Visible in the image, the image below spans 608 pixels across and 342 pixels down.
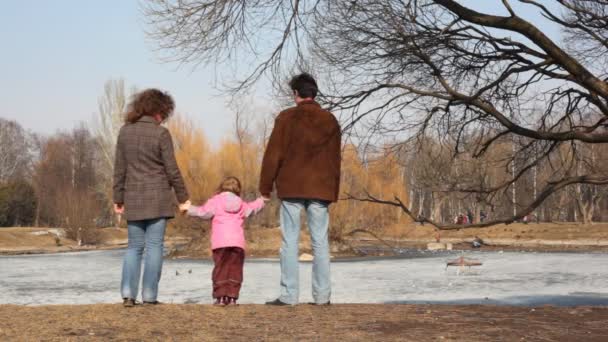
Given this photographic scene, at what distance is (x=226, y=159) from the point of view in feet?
120

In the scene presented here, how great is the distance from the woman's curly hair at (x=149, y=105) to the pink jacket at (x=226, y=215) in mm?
978

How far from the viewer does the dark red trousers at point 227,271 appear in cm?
712

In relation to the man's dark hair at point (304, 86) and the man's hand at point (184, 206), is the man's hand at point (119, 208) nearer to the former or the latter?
the man's hand at point (184, 206)

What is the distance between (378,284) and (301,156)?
10.6 m

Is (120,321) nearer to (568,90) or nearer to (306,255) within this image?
(568,90)

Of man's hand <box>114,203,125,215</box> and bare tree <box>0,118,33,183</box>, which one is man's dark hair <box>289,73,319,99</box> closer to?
man's hand <box>114,203,125,215</box>

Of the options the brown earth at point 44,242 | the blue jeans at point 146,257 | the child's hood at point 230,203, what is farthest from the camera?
the brown earth at point 44,242

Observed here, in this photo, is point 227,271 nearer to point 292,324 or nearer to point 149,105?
point 149,105

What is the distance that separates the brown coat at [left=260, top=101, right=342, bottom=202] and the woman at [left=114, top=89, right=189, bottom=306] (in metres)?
0.76

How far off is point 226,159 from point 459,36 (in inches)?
1155

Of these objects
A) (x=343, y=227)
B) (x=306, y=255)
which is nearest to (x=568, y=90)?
(x=306, y=255)

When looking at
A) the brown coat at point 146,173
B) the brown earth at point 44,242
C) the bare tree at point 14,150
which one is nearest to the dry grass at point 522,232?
the brown earth at point 44,242

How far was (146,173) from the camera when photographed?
6266 millimetres

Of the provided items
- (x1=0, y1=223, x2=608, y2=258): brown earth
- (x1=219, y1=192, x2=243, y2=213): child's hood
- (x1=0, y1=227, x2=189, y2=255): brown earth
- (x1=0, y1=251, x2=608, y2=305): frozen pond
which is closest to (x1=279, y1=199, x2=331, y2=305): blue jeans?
(x1=219, y1=192, x2=243, y2=213): child's hood
